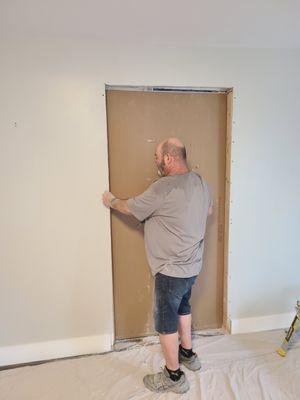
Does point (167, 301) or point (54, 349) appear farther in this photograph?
point (54, 349)

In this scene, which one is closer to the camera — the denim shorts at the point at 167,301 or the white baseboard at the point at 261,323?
the denim shorts at the point at 167,301

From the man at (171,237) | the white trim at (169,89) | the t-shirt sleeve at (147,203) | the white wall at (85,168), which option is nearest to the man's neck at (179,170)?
the man at (171,237)

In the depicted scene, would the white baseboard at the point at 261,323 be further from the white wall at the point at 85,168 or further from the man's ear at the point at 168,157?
the man's ear at the point at 168,157

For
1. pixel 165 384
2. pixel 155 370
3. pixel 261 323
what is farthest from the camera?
pixel 261 323

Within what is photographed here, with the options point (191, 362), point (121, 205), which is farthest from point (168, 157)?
point (191, 362)

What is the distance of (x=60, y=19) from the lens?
1527mm

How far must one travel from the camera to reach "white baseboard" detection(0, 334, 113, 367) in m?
1.92

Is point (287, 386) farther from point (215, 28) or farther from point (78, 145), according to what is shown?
point (215, 28)

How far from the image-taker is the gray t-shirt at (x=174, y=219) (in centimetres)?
162

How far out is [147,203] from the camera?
164 centimetres

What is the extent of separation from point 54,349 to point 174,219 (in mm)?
1293

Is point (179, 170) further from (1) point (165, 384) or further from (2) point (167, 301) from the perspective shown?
(1) point (165, 384)

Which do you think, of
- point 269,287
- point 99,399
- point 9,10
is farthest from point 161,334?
point 9,10

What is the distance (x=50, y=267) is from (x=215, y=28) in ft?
6.07
